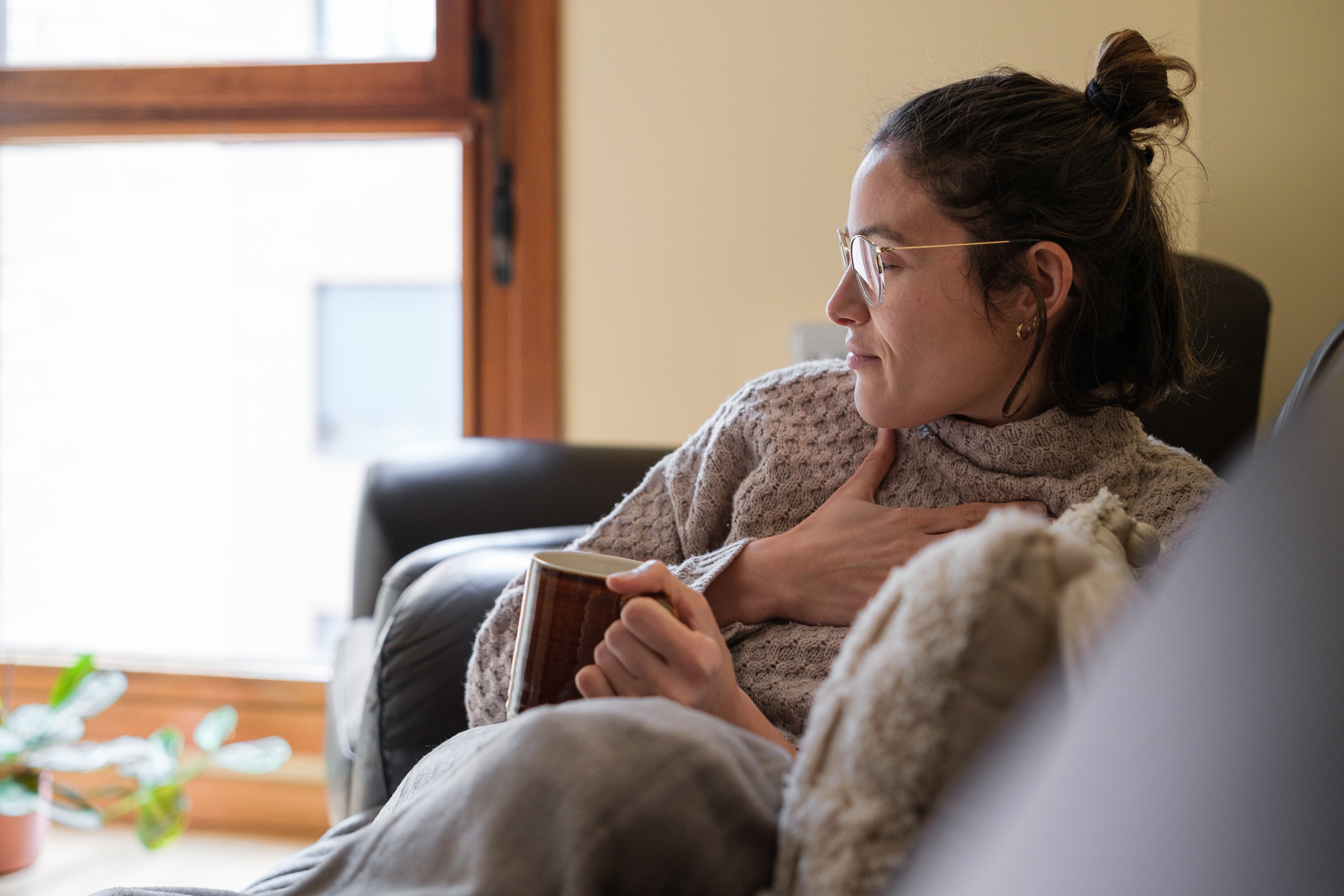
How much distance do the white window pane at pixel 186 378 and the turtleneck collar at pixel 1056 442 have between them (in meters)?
1.44

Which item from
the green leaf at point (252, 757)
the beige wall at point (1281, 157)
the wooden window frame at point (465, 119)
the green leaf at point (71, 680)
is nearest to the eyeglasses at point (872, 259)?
the beige wall at point (1281, 157)

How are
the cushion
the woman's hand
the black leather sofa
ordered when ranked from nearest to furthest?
the cushion, the woman's hand, the black leather sofa

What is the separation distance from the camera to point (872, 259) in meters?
0.92

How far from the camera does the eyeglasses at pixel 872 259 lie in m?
0.91

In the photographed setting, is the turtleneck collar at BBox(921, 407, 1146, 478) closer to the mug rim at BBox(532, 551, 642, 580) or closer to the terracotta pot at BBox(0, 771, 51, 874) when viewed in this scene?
the mug rim at BBox(532, 551, 642, 580)

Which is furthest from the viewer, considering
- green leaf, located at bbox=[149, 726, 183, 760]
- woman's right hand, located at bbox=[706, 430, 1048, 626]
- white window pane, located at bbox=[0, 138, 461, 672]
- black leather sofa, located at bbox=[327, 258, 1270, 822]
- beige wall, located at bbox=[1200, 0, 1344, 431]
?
white window pane, located at bbox=[0, 138, 461, 672]

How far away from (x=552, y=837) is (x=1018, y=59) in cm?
159

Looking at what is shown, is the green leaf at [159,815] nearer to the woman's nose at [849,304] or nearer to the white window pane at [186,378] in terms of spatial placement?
the white window pane at [186,378]

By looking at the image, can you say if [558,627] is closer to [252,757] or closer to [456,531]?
[456,531]

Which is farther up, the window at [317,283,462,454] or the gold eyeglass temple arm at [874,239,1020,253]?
the gold eyeglass temple arm at [874,239,1020,253]

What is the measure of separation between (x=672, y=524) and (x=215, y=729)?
1.33m

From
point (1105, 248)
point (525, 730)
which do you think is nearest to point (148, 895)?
point (525, 730)

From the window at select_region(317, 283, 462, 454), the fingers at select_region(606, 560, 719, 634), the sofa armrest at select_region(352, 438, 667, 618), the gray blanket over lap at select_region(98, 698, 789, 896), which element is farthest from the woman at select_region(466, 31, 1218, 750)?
the window at select_region(317, 283, 462, 454)

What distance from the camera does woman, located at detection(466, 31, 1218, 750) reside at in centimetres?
90
